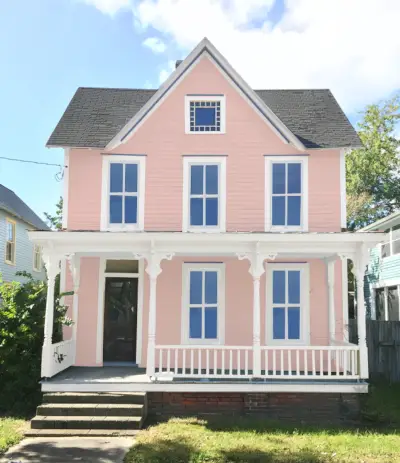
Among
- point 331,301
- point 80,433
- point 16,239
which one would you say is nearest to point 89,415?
point 80,433

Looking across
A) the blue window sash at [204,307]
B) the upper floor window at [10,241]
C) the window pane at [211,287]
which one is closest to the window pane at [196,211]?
the blue window sash at [204,307]

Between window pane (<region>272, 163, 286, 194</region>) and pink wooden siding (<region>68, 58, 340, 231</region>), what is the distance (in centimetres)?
32

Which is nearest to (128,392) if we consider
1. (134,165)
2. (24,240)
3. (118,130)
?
(134,165)

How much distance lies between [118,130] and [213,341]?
245 inches

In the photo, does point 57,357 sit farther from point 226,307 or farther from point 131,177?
point 131,177

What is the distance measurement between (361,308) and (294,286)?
236cm

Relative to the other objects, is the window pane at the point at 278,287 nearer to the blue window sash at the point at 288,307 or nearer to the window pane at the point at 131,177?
the blue window sash at the point at 288,307

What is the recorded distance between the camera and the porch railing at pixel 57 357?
10.4 meters

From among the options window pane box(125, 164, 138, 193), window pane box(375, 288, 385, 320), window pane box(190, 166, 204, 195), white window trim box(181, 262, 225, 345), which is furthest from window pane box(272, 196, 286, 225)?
window pane box(375, 288, 385, 320)

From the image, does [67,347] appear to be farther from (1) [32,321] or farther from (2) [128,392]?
(2) [128,392]

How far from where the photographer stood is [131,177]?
13.0 metres

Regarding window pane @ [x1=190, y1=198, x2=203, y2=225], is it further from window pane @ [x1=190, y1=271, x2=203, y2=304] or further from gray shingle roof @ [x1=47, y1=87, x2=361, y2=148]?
gray shingle roof @ [x1=47, y1=87, x2=361, y2=148]

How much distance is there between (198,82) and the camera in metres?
13.2

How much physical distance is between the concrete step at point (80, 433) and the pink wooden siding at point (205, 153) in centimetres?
527
